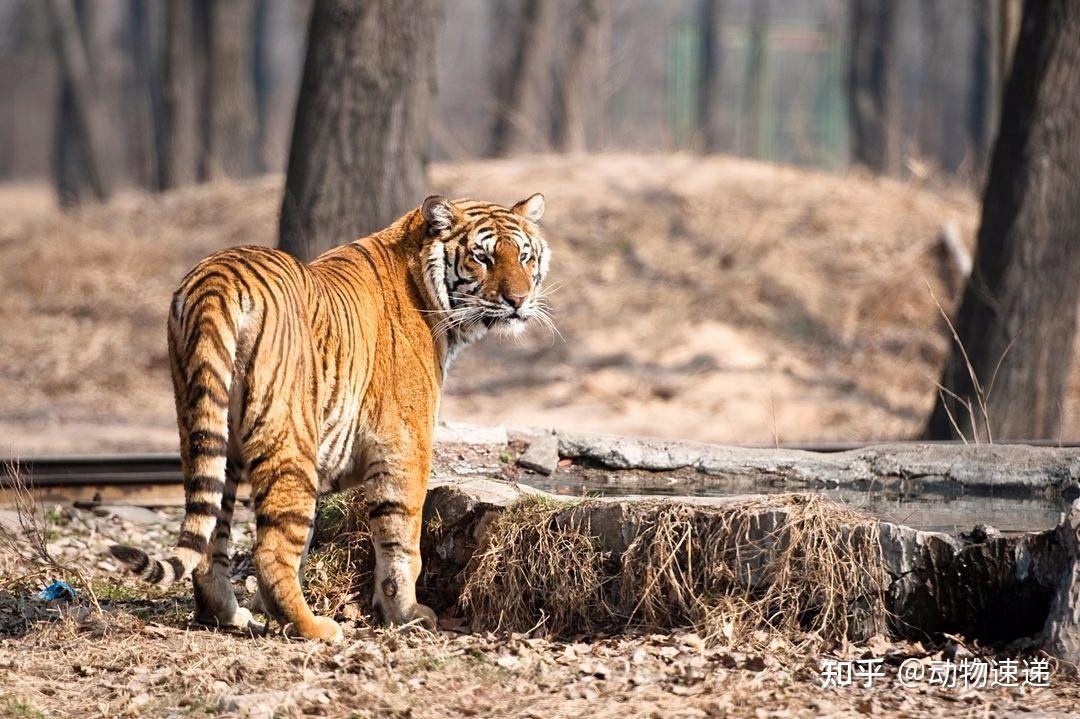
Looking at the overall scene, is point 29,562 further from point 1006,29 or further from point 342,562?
point 1006,29

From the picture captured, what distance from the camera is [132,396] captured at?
13438 mm

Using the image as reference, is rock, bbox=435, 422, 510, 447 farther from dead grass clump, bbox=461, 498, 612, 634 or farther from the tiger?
dead grass clump, bbox=461, 498, 612, 634

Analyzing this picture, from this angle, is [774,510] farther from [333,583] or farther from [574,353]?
[574,353]

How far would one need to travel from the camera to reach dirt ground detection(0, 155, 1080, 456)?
1262cm

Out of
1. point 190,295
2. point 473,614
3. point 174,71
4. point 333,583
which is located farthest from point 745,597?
point 174,71

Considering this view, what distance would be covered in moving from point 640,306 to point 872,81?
14407 millimetres

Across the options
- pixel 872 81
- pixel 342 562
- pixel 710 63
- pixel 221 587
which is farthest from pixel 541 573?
pixel 710 63

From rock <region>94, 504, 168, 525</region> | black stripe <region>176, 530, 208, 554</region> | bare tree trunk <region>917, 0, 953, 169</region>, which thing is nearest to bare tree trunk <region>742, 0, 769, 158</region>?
bare tree trunk <region>917, 0, 953, 169</region>

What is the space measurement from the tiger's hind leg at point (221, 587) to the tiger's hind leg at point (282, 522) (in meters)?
0.39

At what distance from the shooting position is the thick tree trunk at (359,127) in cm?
829

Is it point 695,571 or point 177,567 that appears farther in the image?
point 695,571

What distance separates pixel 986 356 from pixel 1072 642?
16.3ft

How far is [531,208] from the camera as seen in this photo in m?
5.95

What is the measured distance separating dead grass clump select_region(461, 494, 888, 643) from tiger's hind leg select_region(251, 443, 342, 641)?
79 cm
